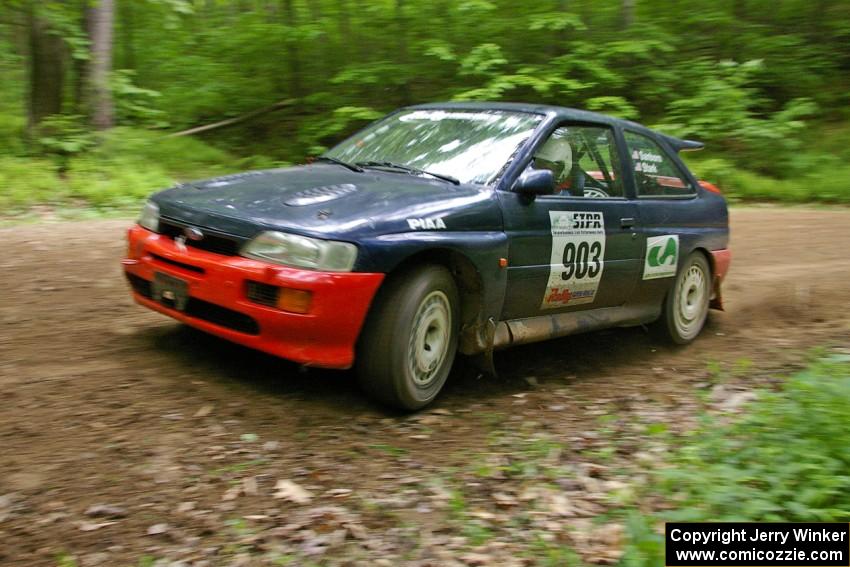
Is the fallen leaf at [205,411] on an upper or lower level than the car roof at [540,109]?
lower

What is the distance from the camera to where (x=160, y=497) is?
310 centimetres

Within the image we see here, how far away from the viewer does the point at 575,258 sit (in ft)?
16.2

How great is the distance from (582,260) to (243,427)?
7.72ft

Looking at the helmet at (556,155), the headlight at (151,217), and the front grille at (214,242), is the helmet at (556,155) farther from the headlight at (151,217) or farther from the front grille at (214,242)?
the headlight at (151,217)

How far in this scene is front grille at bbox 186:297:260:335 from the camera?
3861 mm

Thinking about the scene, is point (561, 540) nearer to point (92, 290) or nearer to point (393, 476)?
point (393, 476)

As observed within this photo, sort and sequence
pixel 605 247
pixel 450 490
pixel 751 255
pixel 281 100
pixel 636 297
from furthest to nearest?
pixel 281 100 < pixel 751 255 < pixel 636 297 < pixel 605 247 < pixel 450 490

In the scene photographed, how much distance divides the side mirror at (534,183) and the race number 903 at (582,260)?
0.48m

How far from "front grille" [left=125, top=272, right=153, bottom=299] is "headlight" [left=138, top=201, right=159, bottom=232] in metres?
0.28

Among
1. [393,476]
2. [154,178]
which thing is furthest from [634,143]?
[154,178]

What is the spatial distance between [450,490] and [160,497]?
3.82 ft

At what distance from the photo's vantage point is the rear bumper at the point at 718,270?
254 inches

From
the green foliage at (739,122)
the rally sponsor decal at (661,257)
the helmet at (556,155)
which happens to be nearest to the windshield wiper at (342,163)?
the helmet at (556,155)

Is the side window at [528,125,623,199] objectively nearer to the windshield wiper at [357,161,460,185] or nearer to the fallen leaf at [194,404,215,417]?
the windshield wiper at [357,161,460,185]
